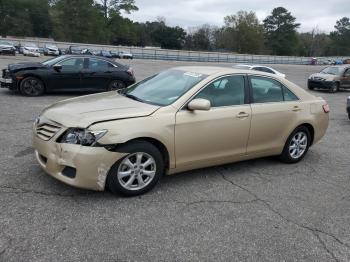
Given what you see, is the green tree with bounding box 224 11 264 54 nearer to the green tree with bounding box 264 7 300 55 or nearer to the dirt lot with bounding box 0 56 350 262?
the green tree with bounding box 264 7 300 55

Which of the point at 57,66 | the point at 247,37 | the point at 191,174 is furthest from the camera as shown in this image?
the point at 247,37

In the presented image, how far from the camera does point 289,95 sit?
5957mm

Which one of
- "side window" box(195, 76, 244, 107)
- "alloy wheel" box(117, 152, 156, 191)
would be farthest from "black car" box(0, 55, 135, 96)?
"alloy wheel" box(117, 152, 156, 191)

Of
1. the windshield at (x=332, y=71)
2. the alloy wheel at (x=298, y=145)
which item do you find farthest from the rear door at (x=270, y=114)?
the windshield at (x=332, y=71)

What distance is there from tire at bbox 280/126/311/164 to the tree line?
80722 mm

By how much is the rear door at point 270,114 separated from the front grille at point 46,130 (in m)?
2.67

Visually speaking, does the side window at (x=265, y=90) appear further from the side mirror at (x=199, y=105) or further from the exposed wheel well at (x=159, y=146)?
the exposed wheel well at (x=159, y=146)

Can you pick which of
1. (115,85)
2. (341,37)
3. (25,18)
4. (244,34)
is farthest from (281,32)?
(115,85)

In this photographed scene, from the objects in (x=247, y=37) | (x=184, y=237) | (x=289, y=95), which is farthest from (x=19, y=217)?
(x=247, y=37)

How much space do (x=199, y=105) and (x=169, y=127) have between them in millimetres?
467

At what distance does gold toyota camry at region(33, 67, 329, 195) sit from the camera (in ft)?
13.4

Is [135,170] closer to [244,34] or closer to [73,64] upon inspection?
[73,64]

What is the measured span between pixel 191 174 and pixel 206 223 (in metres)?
1.43

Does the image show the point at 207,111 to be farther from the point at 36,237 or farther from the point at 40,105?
the point at 40,105
